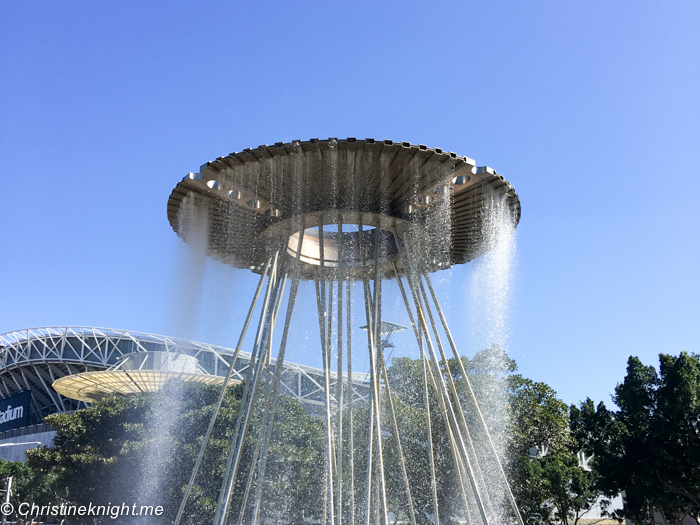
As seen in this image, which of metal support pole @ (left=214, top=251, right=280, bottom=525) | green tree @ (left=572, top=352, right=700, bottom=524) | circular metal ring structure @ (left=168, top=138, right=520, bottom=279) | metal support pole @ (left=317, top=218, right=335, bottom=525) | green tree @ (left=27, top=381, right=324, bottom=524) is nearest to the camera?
metal support pole @ (left=317, top=218, right=335, bottom=525)

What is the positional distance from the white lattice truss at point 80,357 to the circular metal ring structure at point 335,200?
120ft

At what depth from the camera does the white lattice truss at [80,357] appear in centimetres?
5078

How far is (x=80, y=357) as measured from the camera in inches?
2088

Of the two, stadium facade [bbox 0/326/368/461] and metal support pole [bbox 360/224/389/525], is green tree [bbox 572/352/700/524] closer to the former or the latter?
metal support pole [bbox 360/224/389/525]

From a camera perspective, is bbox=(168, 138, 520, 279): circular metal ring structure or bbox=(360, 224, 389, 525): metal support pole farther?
bbox=(360, 224, 389, 525): metal support pole

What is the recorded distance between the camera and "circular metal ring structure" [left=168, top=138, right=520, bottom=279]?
996 cm

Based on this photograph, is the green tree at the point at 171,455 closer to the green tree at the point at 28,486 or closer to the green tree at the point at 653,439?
the green tree at the point at 28,486

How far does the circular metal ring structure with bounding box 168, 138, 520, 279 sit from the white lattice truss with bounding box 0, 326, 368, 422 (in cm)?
3669

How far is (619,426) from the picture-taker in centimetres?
2336
